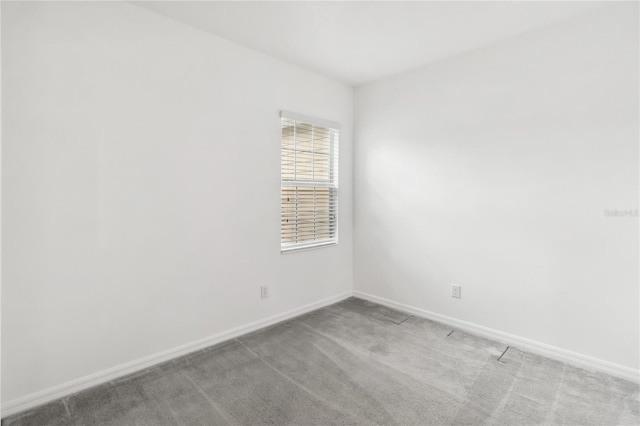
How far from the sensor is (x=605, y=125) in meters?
2.36

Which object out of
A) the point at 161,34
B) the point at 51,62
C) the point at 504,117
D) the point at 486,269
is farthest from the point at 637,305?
the point at 51,62

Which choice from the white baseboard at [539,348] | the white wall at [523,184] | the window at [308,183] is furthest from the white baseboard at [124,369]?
the white wall at [523,184]

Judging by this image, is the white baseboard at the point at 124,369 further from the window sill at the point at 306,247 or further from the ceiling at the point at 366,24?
the ceiling at the point at 366,24

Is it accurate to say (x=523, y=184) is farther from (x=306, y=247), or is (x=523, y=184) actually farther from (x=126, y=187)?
(x=126, y=187)

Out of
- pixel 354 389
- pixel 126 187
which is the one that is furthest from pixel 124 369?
pixel 354 389

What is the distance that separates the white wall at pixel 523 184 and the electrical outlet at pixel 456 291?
0.15ft

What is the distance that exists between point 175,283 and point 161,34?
1.85 meters

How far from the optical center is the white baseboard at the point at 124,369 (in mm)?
1965

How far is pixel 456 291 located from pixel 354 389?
1.52 metres

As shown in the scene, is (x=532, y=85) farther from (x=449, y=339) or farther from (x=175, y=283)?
(x=175, y=283)

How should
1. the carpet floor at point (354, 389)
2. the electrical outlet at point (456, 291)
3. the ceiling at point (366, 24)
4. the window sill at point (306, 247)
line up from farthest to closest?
the window sill at point (306, 247)
the electrical outlet at point (456, 291)
the ceiling at point (366, 24)
the carpet floor at point (354, 389)

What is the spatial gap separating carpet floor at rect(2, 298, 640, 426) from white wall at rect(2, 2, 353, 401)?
284mm

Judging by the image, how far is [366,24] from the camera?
2529 millimetres

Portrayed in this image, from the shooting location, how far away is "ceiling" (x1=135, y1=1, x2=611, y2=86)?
230 centimetres
